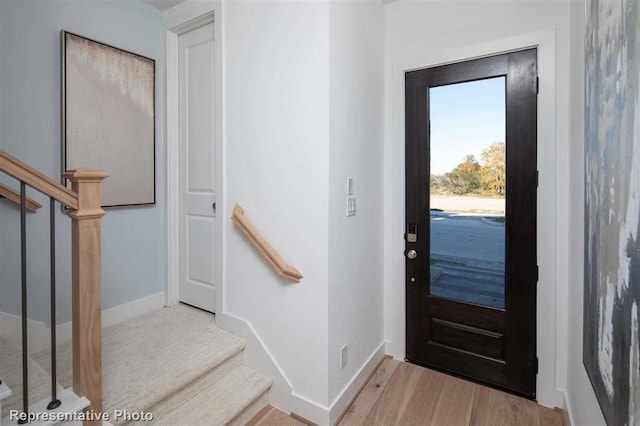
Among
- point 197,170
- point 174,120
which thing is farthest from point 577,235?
point 174,120

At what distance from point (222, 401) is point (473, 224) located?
76.2 inches

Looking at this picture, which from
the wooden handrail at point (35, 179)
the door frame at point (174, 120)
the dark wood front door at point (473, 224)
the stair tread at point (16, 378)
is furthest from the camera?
the door frame at point (174, 120)

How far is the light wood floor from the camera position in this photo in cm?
186

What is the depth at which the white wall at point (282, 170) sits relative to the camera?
1.79m

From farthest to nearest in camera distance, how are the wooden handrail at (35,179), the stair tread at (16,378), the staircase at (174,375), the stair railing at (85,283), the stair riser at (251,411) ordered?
the stair riser at (251,411) < the staircase at (174,375) < the stair tread at (16,378) < the stair railing at (85,283) < the wooden handrail at (35,179)

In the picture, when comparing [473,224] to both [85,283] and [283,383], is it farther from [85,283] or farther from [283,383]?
[85,283]

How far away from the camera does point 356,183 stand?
2084mm

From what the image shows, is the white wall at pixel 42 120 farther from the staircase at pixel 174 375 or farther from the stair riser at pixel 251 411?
the stair riser at pixel 251 411

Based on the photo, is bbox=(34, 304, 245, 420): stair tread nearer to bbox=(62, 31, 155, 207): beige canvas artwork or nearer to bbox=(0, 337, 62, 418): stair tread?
bbox=(0, 337, 62, 418): stair tread

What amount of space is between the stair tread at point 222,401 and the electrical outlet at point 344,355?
1.56 feet

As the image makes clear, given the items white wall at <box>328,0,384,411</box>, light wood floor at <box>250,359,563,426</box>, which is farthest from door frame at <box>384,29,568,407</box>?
white wall at <box>328,0,384,411</box>

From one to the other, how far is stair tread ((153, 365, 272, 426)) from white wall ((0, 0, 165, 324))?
110 centimetres

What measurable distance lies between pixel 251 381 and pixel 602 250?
1881 mm

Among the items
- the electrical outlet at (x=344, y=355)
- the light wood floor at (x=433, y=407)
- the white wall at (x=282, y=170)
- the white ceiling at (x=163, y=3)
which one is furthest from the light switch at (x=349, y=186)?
the white ceiling at (x=163, y=3)
